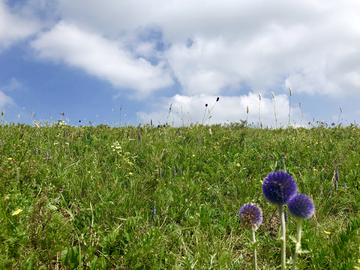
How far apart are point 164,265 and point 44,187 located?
1969 mm

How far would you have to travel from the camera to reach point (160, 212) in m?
3.11

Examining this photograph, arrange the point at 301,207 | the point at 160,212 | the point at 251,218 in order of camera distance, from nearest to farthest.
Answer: the point at 301,207 < the point at 251,218 < the point at 160,212

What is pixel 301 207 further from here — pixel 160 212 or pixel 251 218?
pixel 160 212

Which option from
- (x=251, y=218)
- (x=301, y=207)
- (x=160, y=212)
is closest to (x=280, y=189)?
(x=301, y=207)

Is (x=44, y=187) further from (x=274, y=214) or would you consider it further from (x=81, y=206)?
(x=274, y=214)

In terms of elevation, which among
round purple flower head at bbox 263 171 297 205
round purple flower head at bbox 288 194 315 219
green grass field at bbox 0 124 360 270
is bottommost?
green grass field at bbox 0 124 360 270

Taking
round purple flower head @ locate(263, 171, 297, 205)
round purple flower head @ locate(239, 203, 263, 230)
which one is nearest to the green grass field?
round purple flower head @ locate(239, 203, 263, 230)

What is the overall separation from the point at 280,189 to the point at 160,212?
6.00 ft

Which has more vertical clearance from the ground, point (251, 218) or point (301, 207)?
point (301, 207)

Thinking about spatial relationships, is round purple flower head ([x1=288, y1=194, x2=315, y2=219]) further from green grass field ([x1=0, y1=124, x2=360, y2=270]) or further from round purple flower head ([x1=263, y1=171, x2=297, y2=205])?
green grass field ([x1=0, y1=124, x2=360, y2=270])

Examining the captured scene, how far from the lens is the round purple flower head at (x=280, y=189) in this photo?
1.64 m

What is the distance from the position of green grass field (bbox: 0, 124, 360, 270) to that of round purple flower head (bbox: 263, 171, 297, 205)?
46cm

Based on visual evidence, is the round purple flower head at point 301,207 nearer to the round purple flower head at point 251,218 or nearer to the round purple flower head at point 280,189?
the round purple flower head at point 280,189

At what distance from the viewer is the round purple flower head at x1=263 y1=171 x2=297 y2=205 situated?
164cm
